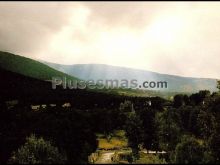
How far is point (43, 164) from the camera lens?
66.6 meters

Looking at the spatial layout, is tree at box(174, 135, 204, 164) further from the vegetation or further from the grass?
the grass

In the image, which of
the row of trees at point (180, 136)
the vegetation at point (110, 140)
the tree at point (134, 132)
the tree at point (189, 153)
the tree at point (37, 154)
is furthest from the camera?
the tree at point (134, 132)

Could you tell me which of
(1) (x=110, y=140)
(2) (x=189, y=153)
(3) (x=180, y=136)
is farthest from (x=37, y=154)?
(1) (x=110, y=140)

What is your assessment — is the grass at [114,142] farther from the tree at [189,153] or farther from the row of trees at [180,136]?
the tree at [189,153]

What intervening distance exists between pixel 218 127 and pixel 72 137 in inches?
1405

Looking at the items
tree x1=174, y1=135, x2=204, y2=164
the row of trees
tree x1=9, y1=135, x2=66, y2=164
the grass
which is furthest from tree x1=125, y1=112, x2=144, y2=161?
tree x1=174, y1=135, x2=204, y2=164

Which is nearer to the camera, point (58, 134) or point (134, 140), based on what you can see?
point (58, 134)

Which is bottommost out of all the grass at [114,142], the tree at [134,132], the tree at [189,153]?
the grass at [114,142]

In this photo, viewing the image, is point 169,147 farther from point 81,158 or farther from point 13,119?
point 13,119

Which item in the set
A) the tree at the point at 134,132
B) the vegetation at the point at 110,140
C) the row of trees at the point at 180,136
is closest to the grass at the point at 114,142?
the vegetation at the point at 110,140

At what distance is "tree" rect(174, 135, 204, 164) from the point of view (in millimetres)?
57934

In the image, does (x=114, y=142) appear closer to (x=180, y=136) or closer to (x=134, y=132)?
(x=134, y=132)

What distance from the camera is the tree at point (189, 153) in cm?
5793

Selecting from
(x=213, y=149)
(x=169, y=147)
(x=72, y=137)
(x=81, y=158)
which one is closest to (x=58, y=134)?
(x=72, y=137)
